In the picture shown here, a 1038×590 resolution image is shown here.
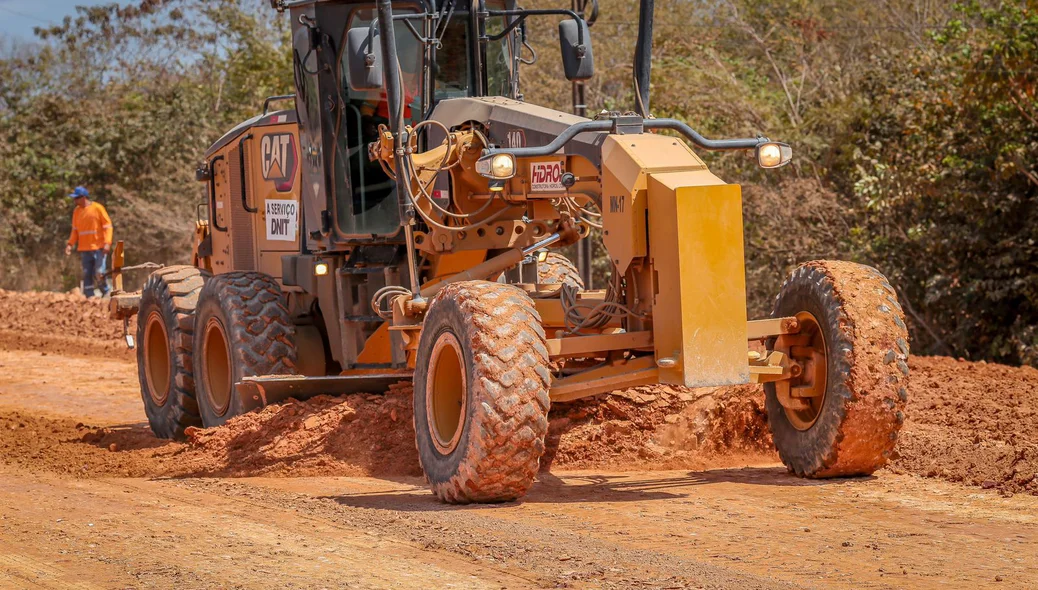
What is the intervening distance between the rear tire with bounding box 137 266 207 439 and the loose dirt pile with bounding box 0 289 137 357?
684 cm

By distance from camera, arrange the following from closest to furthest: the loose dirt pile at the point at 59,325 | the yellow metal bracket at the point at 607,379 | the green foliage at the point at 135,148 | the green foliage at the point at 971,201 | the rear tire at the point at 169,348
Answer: the yellow metal bracket at the point at 607,379, the rear tire at the point at 169,348, the green foliage at the point at 971,201, the loose dirt pile at the point at 59,325, the green foliage at the point at 135,148

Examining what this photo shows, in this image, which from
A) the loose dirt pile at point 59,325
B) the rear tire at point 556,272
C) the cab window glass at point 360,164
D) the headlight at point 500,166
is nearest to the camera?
the headlight at point 500,166

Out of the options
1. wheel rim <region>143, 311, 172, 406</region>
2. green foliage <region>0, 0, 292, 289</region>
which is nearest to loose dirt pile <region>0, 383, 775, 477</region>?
wheel rim <region>143, 311, 172, 406</region>

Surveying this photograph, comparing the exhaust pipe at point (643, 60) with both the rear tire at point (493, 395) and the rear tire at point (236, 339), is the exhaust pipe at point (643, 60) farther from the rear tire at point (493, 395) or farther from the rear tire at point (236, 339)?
the rear tire at point (236, 339)

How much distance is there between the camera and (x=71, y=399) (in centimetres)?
1431

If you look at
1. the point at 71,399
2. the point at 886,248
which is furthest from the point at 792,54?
the point at 71,399

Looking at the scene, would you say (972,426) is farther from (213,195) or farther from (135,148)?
(135,148)

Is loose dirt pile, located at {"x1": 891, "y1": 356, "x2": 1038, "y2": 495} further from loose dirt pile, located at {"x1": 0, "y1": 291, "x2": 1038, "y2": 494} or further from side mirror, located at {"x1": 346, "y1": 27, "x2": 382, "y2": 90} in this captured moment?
side mirror, located at {"x1": 346, "y1": 27, "x2": 382, "y2": 90}

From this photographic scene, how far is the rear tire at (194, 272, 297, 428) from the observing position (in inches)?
386

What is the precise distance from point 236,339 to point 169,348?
1570 mm

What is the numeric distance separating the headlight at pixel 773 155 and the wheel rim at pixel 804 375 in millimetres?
974

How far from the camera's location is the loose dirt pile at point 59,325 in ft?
63.2

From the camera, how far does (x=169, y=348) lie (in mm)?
11109

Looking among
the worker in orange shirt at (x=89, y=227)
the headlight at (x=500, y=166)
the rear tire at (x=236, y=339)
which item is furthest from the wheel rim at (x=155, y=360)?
the worker in orange shirt at (x=89, y=227)
